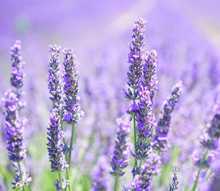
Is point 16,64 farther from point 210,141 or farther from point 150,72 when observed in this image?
point 210,141

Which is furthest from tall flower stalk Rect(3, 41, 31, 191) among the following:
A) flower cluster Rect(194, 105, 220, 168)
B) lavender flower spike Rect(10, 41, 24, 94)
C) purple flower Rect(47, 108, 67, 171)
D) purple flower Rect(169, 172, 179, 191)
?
flower cluster Rect(194, 105, 220, 168)

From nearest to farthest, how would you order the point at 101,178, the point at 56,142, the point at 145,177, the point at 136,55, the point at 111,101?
the point at 145,177
the point at 56,142
the point at 136,55
the point at 101,178
the point at 111,101

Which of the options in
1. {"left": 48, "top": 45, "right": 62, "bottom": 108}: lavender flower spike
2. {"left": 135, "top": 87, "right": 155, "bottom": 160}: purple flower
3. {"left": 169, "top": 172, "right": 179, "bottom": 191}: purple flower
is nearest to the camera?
{"left": 169, "top": 172, "right": 179, "bottom": 191}: purple flower

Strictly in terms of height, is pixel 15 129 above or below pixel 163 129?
below

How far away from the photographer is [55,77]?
2.88m

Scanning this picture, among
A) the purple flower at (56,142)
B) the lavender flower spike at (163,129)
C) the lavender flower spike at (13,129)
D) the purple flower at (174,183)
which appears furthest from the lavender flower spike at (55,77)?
the purple flower at (174,183)

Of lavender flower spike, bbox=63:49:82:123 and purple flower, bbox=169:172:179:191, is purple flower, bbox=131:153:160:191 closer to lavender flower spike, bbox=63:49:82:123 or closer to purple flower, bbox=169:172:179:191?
purple flower, bbox=169:172:179:191

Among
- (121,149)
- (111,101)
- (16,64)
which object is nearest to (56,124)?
(121,149)

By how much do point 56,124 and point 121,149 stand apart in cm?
29

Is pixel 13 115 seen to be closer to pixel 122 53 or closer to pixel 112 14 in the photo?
pixel 122 53

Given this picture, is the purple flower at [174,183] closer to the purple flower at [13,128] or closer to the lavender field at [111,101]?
the lavender field at [111,101]

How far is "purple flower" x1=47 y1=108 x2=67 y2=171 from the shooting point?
2.70m

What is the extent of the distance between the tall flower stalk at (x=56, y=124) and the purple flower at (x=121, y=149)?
23 cm

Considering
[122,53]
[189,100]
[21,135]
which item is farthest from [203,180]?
[122,53]
